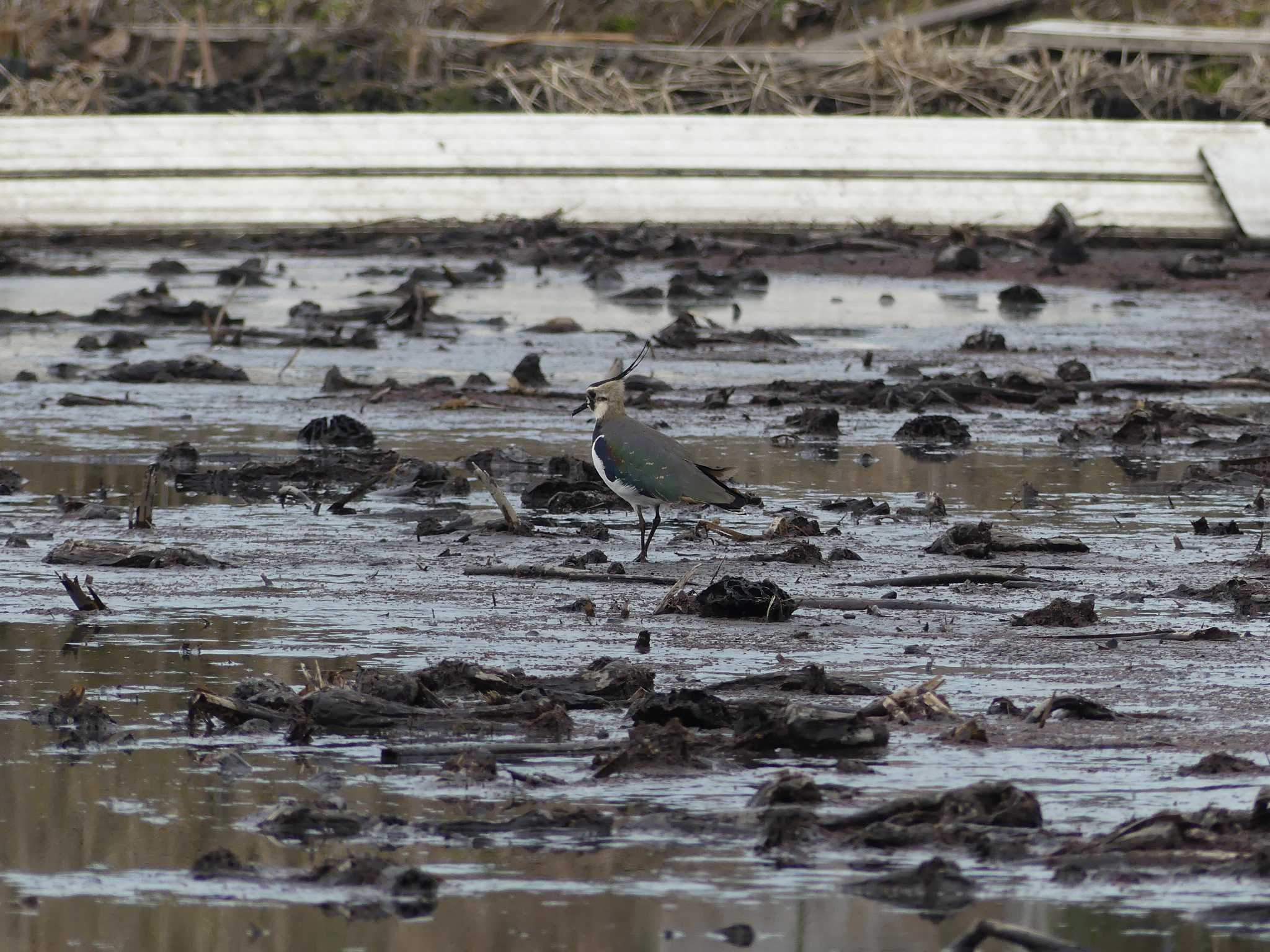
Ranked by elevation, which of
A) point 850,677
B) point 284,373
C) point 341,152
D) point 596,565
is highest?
point 341,152

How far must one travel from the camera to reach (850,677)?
19.7 feet

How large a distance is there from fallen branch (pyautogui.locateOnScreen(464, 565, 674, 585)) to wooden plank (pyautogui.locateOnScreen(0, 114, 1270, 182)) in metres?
13.8

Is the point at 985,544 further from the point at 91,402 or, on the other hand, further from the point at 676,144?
the point at 676,144

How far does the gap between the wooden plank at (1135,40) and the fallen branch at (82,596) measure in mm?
18939

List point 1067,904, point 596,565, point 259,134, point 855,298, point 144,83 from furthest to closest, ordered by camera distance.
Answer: point 144,83 → point 259,134 → point 855,298 → point 596,565 → point 1067,904

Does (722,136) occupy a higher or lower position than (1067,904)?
higher

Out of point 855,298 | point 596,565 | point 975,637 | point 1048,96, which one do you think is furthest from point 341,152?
point 975,637

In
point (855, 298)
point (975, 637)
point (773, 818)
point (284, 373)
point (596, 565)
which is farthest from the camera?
point (855, 298)

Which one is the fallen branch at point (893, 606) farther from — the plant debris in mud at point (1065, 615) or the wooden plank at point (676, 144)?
the wooden plank at point (676, 144)

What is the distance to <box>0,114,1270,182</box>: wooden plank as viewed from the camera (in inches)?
821

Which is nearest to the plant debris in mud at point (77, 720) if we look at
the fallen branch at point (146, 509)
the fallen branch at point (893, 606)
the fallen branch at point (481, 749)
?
the fallen branch at point (481, 749)

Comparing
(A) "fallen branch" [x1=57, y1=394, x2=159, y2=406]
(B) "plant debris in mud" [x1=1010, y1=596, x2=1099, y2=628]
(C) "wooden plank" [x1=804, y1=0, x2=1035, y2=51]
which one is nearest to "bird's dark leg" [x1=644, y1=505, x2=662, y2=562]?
(B) "plant debris in mud" [x1=1010, y1=596, x2=1099, y2=628]

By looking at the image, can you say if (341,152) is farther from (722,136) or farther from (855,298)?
(855,298)

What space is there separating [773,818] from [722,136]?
16.8 meters
